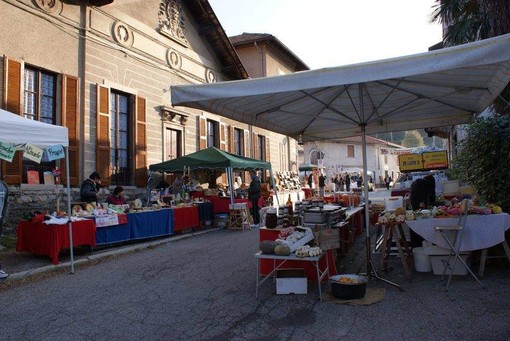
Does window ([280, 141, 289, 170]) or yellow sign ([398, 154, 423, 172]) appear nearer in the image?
yellow sign ([398, 154, 423, 172])

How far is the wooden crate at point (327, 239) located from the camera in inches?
197

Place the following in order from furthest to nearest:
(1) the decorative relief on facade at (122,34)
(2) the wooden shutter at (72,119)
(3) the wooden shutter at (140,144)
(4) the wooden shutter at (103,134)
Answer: (3) the wooden shutter at (140,144) → (1) the decorative relief on facade at (122,34) → (4) the wooden shutter at (103,134) → (2) the wooden shutter at (72,119)

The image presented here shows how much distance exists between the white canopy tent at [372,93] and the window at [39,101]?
5827 millimetres

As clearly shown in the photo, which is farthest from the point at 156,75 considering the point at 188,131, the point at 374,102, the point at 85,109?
the point at 374,102

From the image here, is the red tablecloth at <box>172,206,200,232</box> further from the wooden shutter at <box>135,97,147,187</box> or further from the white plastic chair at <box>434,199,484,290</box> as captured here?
the white plastic chair at <box>434,199,484,290</box>

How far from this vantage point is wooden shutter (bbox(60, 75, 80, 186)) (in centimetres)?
987

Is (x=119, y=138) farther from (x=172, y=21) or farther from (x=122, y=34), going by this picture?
(x=172, y=21)

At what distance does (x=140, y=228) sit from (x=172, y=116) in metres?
5.77

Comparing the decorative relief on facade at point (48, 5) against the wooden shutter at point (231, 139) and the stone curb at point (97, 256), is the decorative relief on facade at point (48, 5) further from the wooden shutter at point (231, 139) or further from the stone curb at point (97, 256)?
the wooden shutter at point (231, 139)

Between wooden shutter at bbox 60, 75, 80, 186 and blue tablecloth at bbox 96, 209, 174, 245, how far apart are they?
2.34 m

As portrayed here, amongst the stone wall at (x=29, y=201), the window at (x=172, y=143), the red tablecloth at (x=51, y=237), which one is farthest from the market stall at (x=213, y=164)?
the red tablecloth at (x=51, y=237)

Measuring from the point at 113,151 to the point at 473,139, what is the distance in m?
9.41

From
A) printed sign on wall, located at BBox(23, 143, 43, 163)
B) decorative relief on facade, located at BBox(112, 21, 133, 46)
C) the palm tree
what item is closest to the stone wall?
printed sign on wall, located at BBox(23, 143, 43, 163)

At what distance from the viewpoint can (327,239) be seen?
502cm
